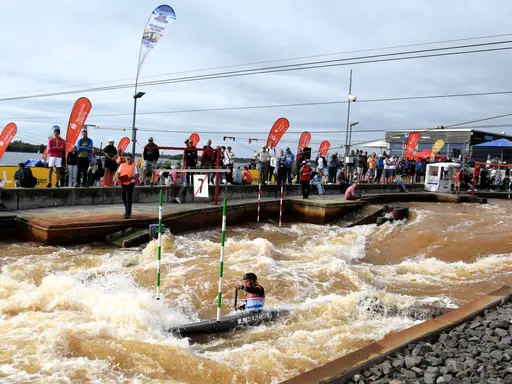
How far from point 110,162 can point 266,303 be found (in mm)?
10185

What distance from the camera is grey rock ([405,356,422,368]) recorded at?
479 centimetres

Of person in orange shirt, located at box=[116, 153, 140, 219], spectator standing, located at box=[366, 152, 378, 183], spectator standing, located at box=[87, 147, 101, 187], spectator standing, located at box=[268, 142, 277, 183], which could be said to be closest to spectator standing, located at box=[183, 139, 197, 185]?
spectator standing, located at box=[87, 147, 101, 187]

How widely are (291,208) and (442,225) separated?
6025mm

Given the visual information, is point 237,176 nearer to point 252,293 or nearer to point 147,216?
point 147,216

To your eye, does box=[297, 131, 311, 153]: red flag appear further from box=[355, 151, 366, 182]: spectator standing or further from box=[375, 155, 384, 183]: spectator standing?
box=[375, 155, 384, 183]: spectator standing

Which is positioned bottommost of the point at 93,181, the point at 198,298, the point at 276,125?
the point at 198,298

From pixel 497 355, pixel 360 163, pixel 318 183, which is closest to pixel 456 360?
pixel 497 355

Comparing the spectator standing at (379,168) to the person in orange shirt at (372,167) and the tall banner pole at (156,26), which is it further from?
the tall banner pole at (156,26)

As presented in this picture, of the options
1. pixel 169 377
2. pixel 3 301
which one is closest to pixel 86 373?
pixel 169 377

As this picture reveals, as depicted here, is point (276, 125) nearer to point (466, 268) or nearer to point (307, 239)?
point (307, 239)

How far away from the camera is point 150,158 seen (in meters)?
17.1

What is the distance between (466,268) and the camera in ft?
38.6

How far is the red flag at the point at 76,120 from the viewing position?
15.4 meters

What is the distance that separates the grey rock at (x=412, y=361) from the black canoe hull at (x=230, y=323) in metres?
2.84
